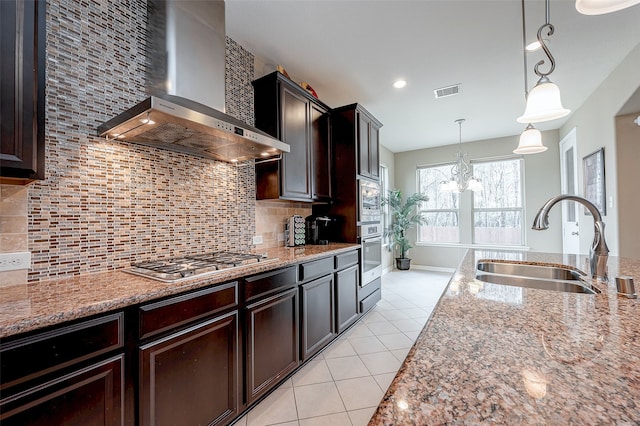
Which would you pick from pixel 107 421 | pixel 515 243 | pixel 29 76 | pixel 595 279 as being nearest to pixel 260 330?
pixel 107 421

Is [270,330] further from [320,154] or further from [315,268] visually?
[320,154]

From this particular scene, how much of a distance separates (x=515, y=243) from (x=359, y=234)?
13.2 ft

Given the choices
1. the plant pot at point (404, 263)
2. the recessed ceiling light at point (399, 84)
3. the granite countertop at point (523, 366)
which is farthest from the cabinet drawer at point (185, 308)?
the plant pot at point (404, 263)

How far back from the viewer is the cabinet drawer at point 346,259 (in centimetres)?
271

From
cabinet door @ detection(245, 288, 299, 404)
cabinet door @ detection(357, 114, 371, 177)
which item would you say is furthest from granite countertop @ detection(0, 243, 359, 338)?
cabinet door @ detection(357, 114, 371, 177)

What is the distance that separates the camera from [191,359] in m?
1.40

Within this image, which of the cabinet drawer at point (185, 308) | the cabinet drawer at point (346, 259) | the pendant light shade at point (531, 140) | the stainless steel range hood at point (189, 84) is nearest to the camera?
the cabinet drawer at point (185, 308)

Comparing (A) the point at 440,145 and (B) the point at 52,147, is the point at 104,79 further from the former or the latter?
(A) the point at 440,145

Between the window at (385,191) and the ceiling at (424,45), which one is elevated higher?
the ceiling at (424,45)

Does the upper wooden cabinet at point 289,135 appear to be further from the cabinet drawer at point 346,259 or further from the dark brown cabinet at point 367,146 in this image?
the cabinet drawer at point 346,259

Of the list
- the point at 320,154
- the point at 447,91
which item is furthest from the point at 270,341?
the point at 447,91

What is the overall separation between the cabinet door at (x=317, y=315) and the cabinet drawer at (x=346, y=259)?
0.60ft

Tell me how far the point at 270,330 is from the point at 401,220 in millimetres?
4525

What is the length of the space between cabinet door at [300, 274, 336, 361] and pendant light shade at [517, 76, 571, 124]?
6.07 feet
